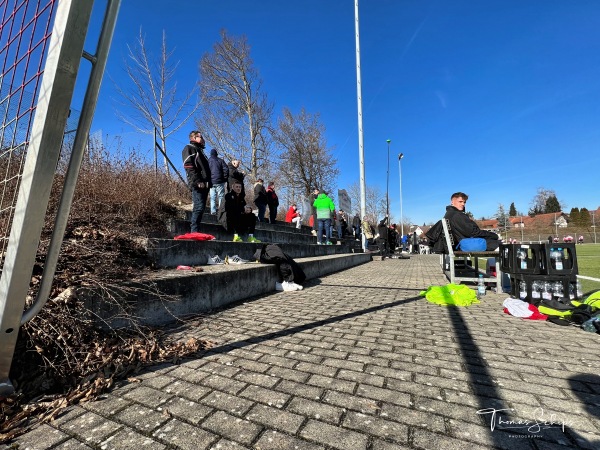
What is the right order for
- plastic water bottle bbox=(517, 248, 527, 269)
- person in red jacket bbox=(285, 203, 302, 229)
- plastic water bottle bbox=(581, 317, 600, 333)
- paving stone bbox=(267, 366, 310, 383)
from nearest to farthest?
paving stone bbox=(267, 366, 310, 383), plastic water bottle bbox=(581, 317, 600, 333), plastic water bottle bbox=(517, 248, 527, 269), person in red jacket bbox=(285, 203, 302, 229)

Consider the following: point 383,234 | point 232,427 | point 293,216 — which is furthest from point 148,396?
point 293,216

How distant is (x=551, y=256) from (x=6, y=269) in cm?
597

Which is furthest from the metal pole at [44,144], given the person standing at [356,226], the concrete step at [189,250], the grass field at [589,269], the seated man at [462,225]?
the person standing at [356,226]

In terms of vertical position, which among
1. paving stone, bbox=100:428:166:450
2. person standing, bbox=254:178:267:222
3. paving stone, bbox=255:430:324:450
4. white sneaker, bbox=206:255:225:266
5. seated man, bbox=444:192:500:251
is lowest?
paving stone, bbox=100:428:166:450

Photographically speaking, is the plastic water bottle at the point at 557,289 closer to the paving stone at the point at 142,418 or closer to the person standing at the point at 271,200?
the paving stone at the point at 142,418

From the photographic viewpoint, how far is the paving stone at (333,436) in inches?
57.9

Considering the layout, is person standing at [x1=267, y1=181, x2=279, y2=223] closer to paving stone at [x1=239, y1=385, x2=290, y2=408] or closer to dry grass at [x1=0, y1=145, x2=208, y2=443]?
dry grass at [x1=0, y1=145, x2=208, y2=443]

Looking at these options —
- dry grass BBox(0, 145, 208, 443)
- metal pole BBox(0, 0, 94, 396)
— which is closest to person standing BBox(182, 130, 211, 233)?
dry grass BBox(0, 145, 208, 443)

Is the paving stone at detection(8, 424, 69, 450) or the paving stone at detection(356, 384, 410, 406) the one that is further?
the paving stone at detection(356, 384, 410, 406)

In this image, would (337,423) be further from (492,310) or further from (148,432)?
(492,310)

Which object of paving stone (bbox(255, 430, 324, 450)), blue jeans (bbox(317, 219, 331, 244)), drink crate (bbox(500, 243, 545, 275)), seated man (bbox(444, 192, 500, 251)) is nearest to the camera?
paving stone (bbox(255, 430, 324, 450))

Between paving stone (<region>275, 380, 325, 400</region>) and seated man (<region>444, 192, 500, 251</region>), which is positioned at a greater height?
seated man (<region>444, 192, 500, 251</region>)

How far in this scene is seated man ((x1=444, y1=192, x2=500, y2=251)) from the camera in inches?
229

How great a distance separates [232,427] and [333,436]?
543mm
